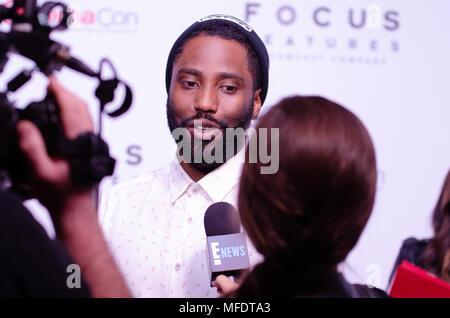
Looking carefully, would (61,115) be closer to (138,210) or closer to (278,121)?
(278,121)

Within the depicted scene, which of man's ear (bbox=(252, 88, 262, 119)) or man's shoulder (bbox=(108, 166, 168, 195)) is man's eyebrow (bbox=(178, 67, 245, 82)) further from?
man's shoulder (bbox=(108, 166, 168, 195))

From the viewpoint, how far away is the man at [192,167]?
108 centimetres

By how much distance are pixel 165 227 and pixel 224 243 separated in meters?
0.26

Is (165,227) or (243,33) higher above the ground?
(243,33)

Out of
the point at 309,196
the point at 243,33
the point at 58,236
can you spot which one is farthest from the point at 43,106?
the point at 243,33

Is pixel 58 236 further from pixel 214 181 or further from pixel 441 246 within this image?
pixel 441 246

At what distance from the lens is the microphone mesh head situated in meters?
0.92

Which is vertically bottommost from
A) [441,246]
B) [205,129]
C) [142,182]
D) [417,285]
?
[441,246]

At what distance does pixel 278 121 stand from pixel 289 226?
0.15 m

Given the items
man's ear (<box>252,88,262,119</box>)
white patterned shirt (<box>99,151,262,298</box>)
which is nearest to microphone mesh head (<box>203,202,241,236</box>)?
white patterned shirt (<box>99,151,262,298</box>)

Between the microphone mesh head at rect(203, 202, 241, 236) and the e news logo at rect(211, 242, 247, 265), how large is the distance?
43 mm

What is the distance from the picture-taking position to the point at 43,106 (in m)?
0.61
